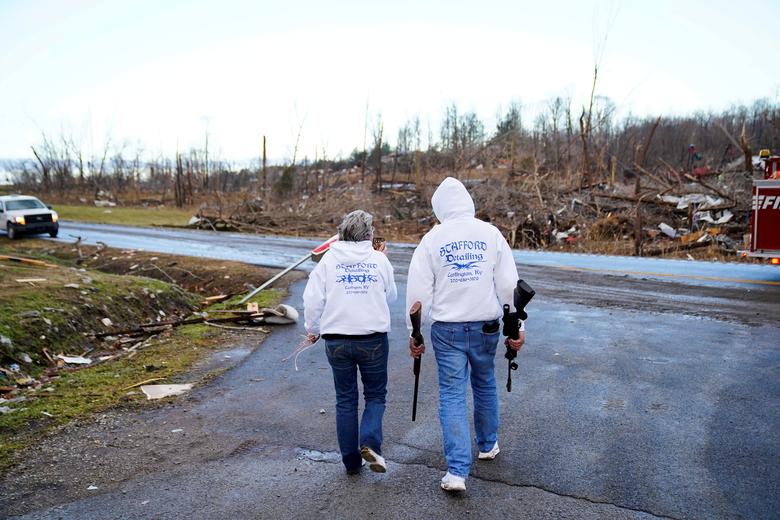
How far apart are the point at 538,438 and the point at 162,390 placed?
12.9ft

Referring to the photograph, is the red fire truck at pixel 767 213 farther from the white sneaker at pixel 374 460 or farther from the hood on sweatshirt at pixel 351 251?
the white sneaker at pixel 374 460

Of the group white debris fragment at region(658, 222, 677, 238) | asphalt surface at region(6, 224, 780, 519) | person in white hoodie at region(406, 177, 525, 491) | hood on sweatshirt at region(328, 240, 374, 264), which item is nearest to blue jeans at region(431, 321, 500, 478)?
person in white hoodie at region(406, 177, 525, 491)

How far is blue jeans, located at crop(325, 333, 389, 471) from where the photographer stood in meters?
4.62

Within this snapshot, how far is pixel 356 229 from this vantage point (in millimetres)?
4754

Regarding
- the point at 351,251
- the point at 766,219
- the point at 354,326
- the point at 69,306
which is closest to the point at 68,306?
the point at 69,306

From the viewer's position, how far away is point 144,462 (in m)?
4.96

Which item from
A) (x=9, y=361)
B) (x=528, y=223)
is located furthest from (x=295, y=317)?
(x=528, y=223)

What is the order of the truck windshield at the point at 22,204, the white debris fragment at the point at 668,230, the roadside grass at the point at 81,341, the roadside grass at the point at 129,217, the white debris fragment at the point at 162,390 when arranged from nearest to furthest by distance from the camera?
the roadside grass at the point at 81,341, the white debris fragment at the point at 162,390, the white debris fragment at the point at 668,230, the truck windshield at the point at 22,204, the roadside grass at the point at 129,217

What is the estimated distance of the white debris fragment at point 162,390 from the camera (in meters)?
6.62

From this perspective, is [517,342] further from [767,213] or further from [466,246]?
[767,213]

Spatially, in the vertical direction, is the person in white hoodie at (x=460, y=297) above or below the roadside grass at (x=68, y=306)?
above

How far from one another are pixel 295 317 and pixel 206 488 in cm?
566

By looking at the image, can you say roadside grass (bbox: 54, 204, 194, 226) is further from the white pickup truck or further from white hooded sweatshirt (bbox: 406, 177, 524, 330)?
white hooded sweatshirt (bbox: 406, 177, 524, 330)

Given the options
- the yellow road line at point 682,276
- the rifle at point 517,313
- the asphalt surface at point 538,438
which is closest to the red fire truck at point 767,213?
the yellow road line at point 682,276
